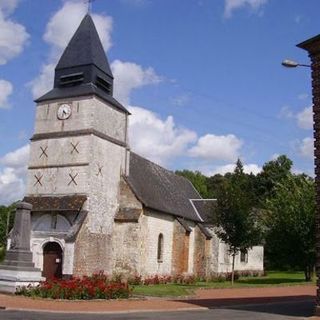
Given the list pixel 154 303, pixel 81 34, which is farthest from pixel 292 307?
pixel 81 34

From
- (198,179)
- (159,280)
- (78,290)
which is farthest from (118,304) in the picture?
(198,179)

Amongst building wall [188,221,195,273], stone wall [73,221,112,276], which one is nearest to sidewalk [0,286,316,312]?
stone wall [73,221,112,276]

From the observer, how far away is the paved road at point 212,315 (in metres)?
13.4

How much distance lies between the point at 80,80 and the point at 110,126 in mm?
3559

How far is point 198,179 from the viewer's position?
233 ft

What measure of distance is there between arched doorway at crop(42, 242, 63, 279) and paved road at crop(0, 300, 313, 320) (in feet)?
46.2

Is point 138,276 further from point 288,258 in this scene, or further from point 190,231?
point 288,258

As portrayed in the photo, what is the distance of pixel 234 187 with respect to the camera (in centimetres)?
3344

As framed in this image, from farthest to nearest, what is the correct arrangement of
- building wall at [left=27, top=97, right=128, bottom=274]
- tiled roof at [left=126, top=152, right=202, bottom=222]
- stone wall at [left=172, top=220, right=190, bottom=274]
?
stone wall at [left=172, top=220, right=190, bottom=274] < tiled roof at [left=126, top=152, right=202, bottom=222] < building wall at [left=27, top=97, right=128, bottom=274]

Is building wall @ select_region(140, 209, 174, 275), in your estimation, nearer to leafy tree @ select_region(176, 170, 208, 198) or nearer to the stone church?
the stone church

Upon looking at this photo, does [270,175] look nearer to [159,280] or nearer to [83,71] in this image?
[159,280]

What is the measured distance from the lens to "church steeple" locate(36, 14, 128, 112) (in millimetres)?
31891

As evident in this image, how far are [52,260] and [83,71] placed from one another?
39.8 ft

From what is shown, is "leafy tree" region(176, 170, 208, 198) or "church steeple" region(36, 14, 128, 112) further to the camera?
"leafy tree" region(176, 170, 208, 198)
